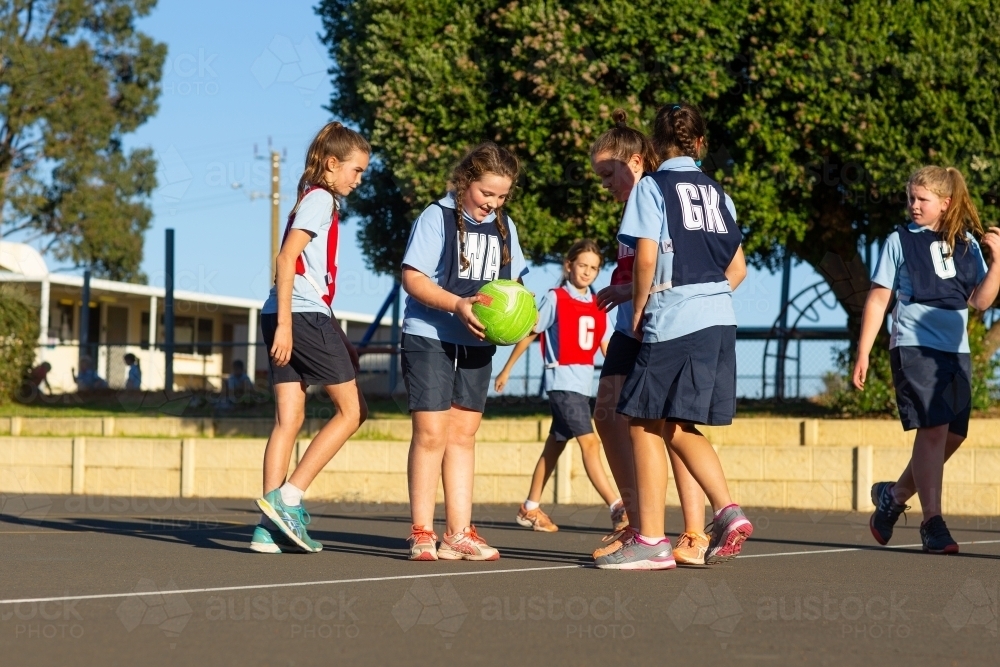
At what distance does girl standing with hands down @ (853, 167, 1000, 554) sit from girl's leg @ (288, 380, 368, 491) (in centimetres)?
259

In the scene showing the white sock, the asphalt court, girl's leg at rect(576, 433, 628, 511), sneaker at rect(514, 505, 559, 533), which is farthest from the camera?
sneaker at rect(514, 505, 559, 533)

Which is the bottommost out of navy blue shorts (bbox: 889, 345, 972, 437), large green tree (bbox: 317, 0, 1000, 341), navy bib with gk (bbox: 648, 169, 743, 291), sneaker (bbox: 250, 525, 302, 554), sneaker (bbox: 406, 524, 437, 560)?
sneaker (bbox: 250, 525, 302, 554)

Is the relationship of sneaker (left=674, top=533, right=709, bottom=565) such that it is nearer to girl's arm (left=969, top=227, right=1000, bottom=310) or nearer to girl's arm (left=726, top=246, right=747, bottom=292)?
girl's arm (left=726, top=246, right=747, bottom=292)

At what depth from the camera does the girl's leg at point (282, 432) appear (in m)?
6.61

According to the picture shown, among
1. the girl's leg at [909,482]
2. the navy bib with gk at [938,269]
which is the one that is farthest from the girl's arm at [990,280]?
the girl's leg at [909,482]

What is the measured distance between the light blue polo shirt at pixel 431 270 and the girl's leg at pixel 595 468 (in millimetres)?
2545

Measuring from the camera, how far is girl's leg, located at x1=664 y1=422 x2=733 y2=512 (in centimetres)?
586

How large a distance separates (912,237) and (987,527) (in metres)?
3.15

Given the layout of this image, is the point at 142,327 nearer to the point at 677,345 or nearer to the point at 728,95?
the point at 728,95

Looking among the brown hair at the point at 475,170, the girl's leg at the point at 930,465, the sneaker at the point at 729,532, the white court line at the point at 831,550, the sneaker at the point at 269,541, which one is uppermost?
the brown hair at the point at 475,170

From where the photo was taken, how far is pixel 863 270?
1681 cm

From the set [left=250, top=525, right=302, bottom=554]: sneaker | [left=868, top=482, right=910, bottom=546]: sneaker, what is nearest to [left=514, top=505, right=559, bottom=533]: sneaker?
[left=868, top=482, right=910, bottom=546]: sneaker

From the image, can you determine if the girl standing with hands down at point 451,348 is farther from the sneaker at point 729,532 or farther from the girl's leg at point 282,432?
the sneaker at point 729,532

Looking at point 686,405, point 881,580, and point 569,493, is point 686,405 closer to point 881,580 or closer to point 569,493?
point 881,580
